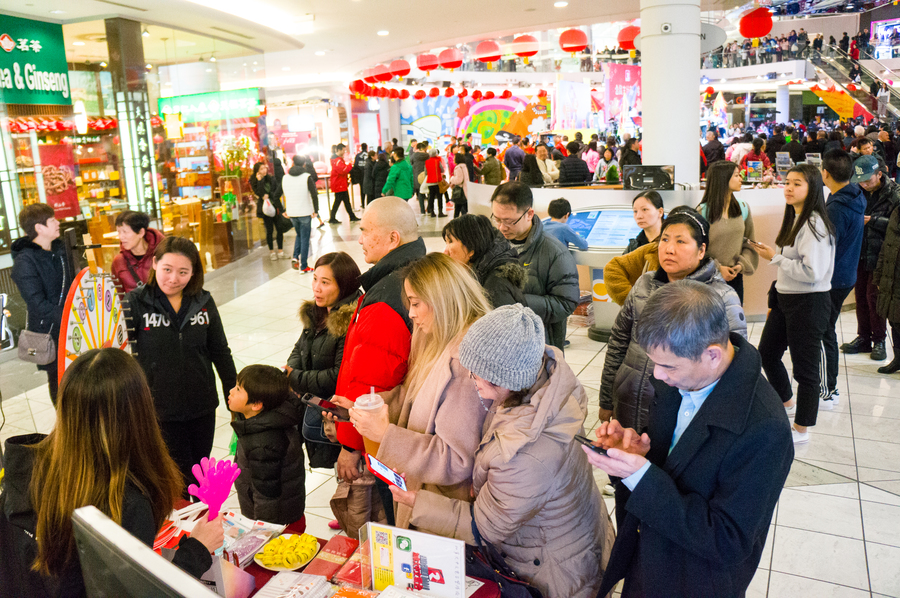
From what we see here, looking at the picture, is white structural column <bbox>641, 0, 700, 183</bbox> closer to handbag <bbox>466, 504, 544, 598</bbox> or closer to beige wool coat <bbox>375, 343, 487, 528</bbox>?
beige wool coat <bbox>375, 343, 487, 528</bbox>

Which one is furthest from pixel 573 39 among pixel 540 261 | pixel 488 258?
pixel 488 258

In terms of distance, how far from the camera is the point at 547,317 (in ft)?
11.8

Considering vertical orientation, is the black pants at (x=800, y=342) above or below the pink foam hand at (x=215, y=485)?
below

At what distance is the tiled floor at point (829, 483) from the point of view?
277 centimetres

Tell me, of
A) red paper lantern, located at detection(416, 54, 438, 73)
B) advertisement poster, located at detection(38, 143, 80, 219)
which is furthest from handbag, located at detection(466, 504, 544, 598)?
red paper lantern, located at detection(416, 54, 438, 73)

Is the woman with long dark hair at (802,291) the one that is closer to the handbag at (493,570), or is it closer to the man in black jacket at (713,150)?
the handbag at (493,570)

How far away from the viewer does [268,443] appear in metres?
2.78

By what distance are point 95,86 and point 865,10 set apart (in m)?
34.5

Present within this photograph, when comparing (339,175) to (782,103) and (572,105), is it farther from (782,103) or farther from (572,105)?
(782,103)

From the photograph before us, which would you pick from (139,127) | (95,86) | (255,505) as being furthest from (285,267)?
(255,505)

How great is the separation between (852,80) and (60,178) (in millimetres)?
26008

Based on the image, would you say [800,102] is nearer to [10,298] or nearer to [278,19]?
[278,19]

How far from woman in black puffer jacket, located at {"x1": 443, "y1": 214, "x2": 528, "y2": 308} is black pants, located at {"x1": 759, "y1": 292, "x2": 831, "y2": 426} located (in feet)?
5.70

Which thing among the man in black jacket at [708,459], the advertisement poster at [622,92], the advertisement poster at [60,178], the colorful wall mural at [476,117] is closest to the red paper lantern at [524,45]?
the colorful wall mural at [476,117]
